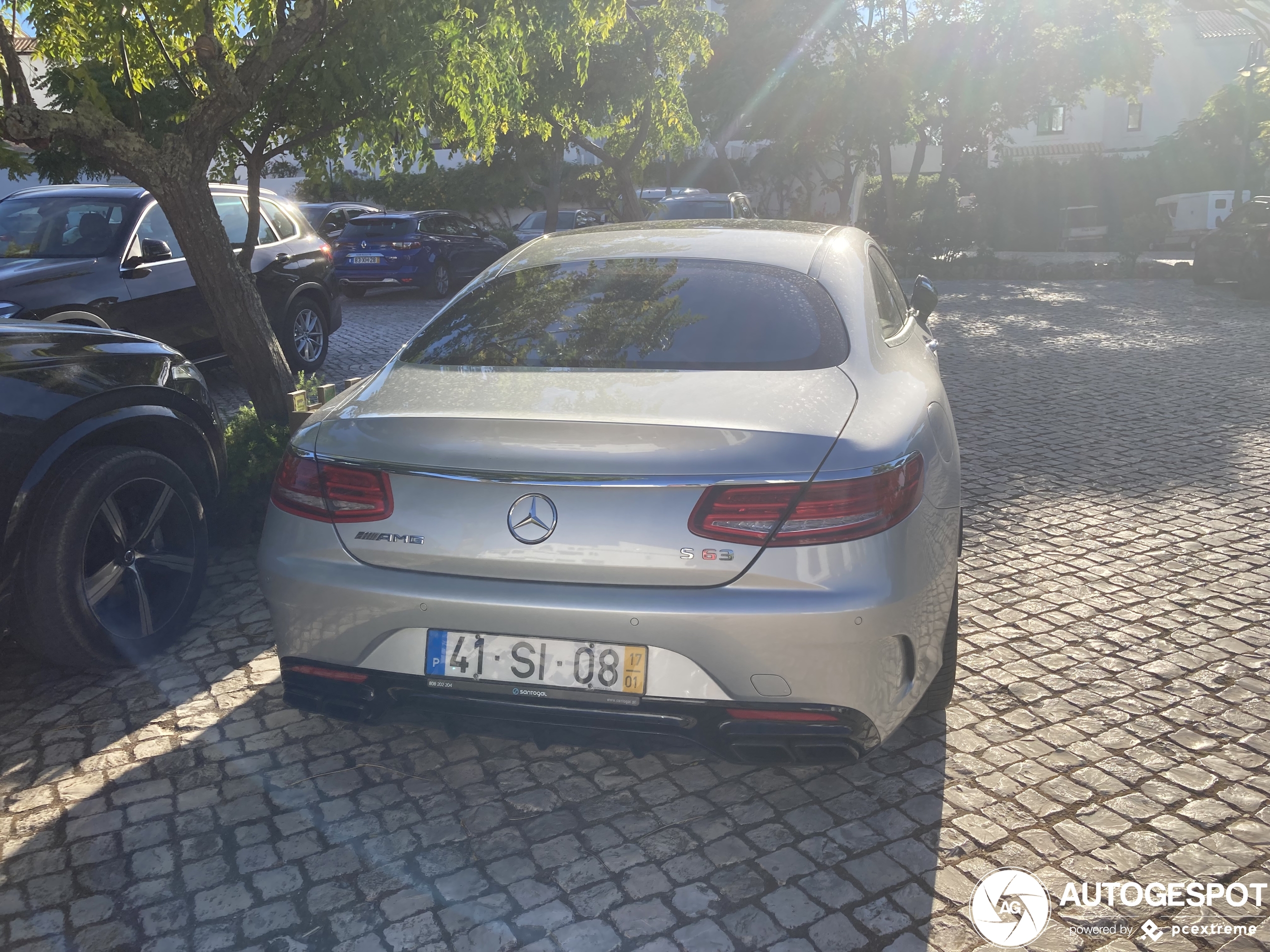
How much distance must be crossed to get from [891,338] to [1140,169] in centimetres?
3619

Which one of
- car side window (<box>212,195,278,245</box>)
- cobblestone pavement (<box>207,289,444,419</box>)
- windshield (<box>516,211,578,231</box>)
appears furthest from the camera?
windshield (<box>516,211,578,231</box>)

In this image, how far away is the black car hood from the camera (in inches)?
308

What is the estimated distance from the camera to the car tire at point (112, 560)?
383 centimetres

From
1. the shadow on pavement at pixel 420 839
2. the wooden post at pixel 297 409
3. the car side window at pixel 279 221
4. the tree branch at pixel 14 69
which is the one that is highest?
the tree branch at pixel 14 69

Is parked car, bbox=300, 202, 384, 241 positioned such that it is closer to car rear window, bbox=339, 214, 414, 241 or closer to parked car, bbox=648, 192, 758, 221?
car rear window, bbox=339, 214, 414, 241

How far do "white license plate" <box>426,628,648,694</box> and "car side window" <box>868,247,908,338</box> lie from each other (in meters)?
Result: 1.58

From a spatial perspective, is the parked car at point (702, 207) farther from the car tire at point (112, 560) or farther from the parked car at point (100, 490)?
the car tire at point (112, 560)

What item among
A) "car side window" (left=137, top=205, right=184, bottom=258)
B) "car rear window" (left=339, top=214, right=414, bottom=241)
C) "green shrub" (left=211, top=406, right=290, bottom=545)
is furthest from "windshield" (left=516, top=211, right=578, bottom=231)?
"green shrub" (left=211, top=406, right=290, bottom=545)

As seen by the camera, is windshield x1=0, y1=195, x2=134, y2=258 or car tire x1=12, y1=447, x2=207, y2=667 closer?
car tire x1=12, y1=447, x2=207, y2=667

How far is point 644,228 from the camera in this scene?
454cm

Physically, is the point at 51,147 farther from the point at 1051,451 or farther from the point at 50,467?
the point at 1051,451

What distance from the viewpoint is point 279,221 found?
33.8ft

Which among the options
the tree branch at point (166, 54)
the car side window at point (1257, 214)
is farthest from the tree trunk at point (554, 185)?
the tree branch at point (166, 54)

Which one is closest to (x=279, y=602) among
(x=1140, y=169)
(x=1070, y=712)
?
(x=1070, y=712)
